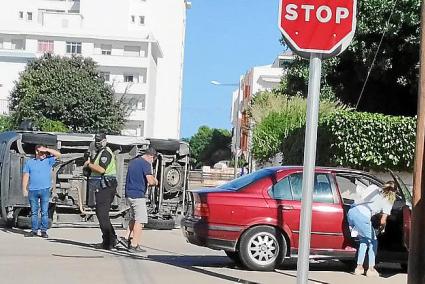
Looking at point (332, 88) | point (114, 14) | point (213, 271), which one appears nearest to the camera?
point (213, 271)

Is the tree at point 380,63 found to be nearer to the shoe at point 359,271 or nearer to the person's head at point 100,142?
the person's head at point 100,142

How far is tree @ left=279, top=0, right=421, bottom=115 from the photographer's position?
26047 millimetres

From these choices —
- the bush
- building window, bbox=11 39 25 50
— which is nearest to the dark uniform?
the bush

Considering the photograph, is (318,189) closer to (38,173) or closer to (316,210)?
(316,210)

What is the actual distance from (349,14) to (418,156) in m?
2.57

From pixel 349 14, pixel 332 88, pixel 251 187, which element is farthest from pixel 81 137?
pixel 332 88

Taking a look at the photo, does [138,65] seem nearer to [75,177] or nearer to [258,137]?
[258,137]

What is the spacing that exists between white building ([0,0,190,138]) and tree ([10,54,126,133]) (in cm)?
1173

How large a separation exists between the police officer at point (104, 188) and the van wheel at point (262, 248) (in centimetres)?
269

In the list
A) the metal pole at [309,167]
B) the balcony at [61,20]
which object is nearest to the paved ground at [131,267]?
the metal pole at [309,167]

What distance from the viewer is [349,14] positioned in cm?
584

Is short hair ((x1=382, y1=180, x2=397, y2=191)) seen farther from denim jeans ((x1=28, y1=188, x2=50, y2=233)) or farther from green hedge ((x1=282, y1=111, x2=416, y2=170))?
green hedge ((x1=282, y1=111, x2=416, y2=170))

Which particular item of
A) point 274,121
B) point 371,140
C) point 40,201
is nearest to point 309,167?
point 40,201

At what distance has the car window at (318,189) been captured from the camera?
11.4 m
